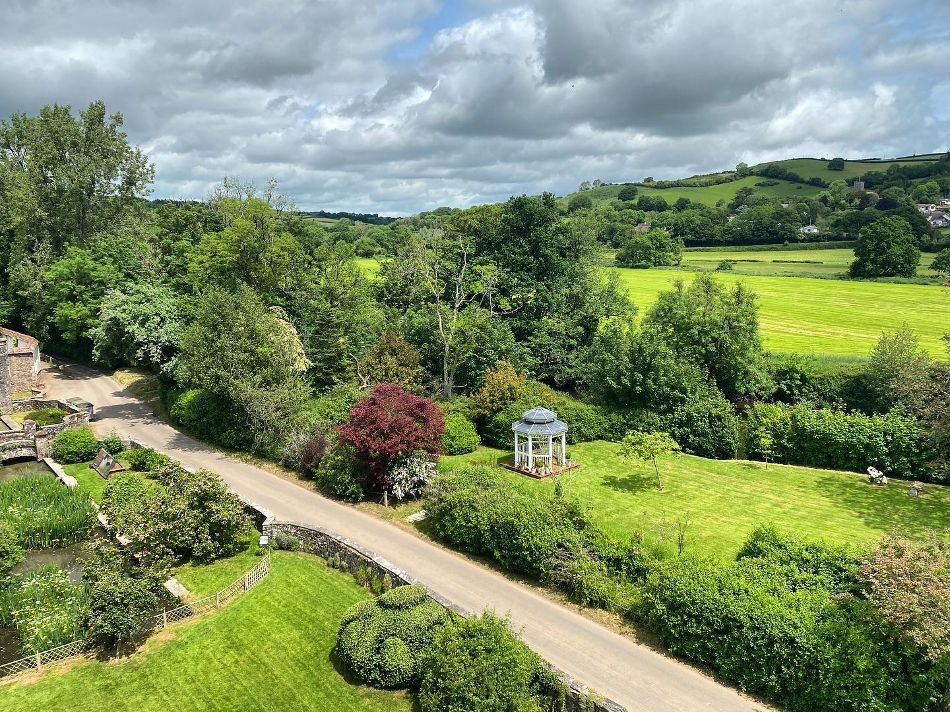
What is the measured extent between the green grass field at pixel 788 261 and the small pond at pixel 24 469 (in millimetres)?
67344

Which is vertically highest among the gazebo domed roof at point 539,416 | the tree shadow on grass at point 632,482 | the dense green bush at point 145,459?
the gazebo domed roof at point 539,416

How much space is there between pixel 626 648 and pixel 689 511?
8.73 metres

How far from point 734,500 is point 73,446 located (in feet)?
101

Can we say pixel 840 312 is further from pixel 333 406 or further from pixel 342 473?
pixel 342 473

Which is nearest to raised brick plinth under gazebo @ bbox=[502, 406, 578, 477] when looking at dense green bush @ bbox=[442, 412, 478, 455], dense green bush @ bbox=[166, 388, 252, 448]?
dense green bush @ bbox=[442, 412, 478, 455]

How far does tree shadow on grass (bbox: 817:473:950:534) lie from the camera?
2006cm

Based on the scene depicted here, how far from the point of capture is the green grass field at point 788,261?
62375 mm

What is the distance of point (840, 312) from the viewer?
4578 cm

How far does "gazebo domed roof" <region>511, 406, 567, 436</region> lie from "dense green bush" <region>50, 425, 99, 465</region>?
21.3 m

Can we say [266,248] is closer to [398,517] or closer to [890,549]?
[398,517]

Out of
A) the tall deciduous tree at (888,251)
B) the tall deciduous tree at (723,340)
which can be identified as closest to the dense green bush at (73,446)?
the tall deciduous tree at (723,340)

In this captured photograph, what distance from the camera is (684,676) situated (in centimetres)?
1302

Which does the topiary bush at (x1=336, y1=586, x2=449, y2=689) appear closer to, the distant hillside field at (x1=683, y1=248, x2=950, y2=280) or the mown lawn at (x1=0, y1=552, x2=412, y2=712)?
the mown lawn at (x1=0, y1=552, x2=412, y2=712)

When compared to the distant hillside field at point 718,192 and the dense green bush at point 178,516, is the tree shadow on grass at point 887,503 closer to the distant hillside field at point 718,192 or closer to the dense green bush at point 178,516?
the dense green bush at point 178,516
